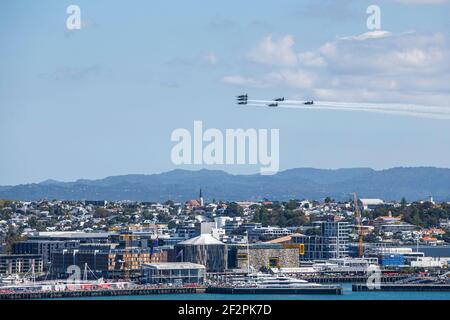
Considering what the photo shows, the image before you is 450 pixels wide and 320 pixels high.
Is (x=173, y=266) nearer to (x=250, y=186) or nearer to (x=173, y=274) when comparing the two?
(x=173, y=274)

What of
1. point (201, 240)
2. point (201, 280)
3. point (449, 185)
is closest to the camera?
point (201, 280)

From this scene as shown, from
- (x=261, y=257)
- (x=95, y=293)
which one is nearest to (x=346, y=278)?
(x=261, y=257)

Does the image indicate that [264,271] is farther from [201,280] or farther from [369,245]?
[369,245]

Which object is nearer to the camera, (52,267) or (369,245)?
(52,267)
